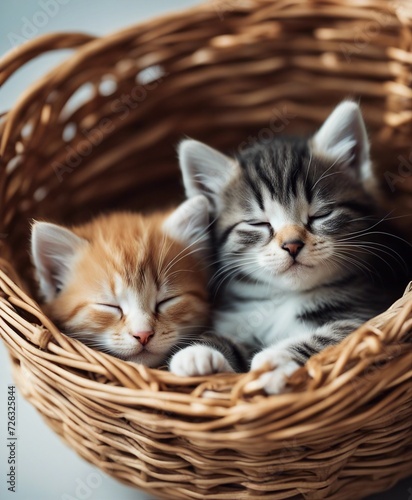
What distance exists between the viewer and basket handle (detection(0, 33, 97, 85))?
1.49 metres

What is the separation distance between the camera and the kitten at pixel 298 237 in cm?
133

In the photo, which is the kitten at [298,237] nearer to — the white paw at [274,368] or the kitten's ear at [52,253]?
the white paw at [274,368]

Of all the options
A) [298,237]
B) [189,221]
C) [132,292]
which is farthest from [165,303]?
[298,237]

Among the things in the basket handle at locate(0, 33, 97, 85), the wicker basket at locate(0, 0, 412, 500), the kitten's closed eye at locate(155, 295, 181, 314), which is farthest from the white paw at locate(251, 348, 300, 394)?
the basket handle at locate(0, 33, 97, 85)

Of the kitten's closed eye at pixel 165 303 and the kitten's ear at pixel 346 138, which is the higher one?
the kitten's ear at pixel 346 138

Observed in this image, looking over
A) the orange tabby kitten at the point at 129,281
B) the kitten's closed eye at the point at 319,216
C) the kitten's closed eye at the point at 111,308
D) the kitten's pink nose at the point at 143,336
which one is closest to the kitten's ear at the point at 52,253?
the orange tabby kitten at the point at 129,281

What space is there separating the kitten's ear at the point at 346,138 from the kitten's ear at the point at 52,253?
588 mm

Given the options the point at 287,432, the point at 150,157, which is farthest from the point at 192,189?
the point at 287,432

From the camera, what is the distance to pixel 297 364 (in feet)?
3.60

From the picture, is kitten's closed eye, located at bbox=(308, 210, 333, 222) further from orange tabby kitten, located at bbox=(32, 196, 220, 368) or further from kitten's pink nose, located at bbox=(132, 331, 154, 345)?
kitten's pink nose, located at bbox=(132, 331, 154, 345)

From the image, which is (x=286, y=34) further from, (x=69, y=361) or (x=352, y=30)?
(x=69, y=361)

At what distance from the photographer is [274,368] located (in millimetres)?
1027

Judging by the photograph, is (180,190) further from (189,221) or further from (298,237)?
(298,237)

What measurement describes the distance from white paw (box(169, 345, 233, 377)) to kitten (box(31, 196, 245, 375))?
0.50 ft
